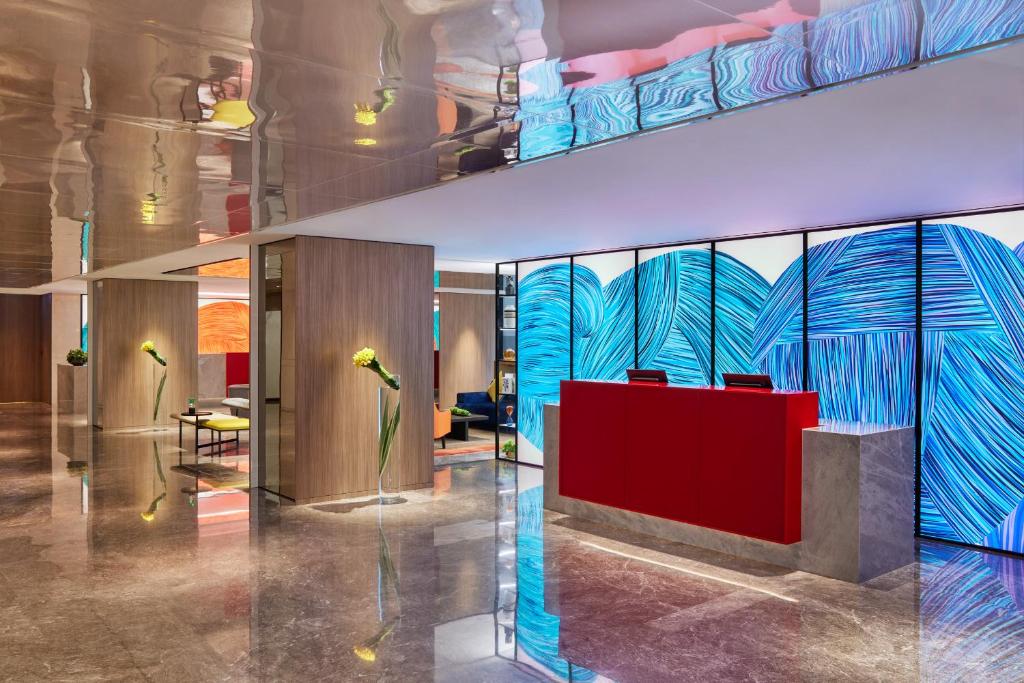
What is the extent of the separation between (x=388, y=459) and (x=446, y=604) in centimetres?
376

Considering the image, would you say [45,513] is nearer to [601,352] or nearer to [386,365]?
[386,365]

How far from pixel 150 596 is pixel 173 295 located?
10.9 metres

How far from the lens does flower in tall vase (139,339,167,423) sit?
13793mm

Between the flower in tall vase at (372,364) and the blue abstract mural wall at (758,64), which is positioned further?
the flower in tall vase at (372,364)

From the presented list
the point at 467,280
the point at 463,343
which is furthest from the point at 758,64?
the point at 463,343

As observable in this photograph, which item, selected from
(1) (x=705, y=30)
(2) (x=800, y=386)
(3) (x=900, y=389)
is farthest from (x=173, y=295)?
(1) (x=705, y=30)

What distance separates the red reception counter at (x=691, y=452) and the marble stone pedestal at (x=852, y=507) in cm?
11

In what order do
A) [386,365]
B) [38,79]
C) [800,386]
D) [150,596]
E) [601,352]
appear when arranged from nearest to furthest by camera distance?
[38,79] < [150,596] < [800,386] < [386,365] < [601,352]

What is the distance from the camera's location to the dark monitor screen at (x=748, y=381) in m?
6.18

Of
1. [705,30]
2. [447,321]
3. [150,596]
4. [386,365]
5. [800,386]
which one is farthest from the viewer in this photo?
[447,321]

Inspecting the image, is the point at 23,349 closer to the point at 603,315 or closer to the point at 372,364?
the point at 372,364

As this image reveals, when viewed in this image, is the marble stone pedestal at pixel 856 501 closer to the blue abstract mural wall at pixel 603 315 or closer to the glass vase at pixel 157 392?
the blue abstract mural wall at pixel 603 315

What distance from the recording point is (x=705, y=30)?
2.70 m

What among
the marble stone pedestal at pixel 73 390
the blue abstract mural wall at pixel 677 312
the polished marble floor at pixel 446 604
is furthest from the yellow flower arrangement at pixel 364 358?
the marble stone pedestal at pixel 73 390
